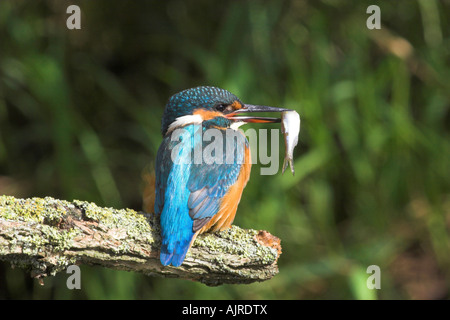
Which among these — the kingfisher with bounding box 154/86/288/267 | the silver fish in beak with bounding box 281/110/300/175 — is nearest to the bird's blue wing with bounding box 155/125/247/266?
the kingfisher with bounding box 154/86/288/267

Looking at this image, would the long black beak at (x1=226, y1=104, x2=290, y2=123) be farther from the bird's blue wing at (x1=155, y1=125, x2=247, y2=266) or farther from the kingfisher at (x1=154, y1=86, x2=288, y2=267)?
the bird's blue wing at (x1=155, y1=125, x2=247, y2=266)

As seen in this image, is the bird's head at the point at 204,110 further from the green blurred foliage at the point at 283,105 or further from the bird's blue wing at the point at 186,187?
the green blurred foliage at the point at 283,105

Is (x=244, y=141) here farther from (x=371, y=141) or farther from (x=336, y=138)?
(x=336, y=138)

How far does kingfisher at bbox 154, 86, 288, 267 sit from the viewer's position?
2307 millimetres

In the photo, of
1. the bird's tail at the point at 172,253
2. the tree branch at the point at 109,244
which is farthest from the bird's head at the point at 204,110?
the bird's tail at the point at 172,253

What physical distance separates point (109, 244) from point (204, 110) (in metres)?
0.86

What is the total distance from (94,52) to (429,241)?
3051 millimetres

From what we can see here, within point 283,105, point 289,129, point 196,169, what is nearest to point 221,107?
point 289,129

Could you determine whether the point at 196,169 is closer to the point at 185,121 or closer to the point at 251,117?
the point at 185,121

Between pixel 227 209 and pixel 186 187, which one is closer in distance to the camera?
pixel 186 187

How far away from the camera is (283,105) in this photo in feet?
13.8

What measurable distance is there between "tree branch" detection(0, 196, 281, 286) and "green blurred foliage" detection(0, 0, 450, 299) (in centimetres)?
161

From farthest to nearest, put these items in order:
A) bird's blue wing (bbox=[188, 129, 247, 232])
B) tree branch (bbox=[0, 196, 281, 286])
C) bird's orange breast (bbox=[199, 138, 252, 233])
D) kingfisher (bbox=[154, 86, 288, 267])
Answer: bird's orange breast (bbox=[199, 138, 252, 233]) < bird's blue wing (bbox=[188, 129, 247, 232]) < kingfisher (bbox=[154, 86, 288, 267]) < tree branch (bbox=[0, 196, 281, 286])

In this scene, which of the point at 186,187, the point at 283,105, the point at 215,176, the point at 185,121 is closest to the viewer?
the point at 186,187
